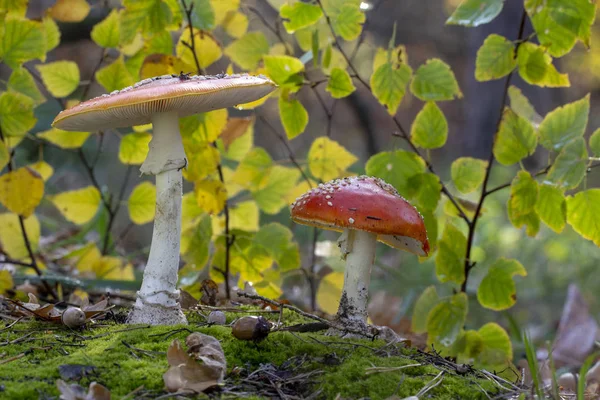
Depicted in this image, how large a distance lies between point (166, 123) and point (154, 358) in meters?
0.94

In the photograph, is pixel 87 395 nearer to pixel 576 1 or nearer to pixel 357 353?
pixel 357 353

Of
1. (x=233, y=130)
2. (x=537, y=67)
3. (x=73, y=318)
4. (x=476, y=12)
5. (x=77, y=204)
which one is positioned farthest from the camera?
(x=77, y=204)

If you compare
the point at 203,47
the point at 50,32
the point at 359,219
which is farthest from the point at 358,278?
the point at 50,32

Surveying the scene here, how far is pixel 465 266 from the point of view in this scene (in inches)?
119

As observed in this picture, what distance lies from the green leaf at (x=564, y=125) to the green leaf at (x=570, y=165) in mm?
152

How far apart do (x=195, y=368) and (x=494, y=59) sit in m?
1.93

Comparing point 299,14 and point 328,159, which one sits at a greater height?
point 299,14

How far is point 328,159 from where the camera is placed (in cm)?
319

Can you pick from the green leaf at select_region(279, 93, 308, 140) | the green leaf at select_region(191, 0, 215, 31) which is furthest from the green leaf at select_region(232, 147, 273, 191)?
the green leaf at select_region(191, 0, 215, 31)

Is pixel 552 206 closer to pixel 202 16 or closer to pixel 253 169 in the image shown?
pixel 253 169

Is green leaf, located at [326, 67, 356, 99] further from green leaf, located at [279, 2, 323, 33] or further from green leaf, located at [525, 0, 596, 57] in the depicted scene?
green leaf, located at [525, 0, 596, 57]

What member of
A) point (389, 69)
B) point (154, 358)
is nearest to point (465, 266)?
point (389, 69)

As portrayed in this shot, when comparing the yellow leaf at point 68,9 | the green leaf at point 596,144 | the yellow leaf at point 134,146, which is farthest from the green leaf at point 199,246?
the green leaf at point 596,144

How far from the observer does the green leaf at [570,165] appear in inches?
92.7
